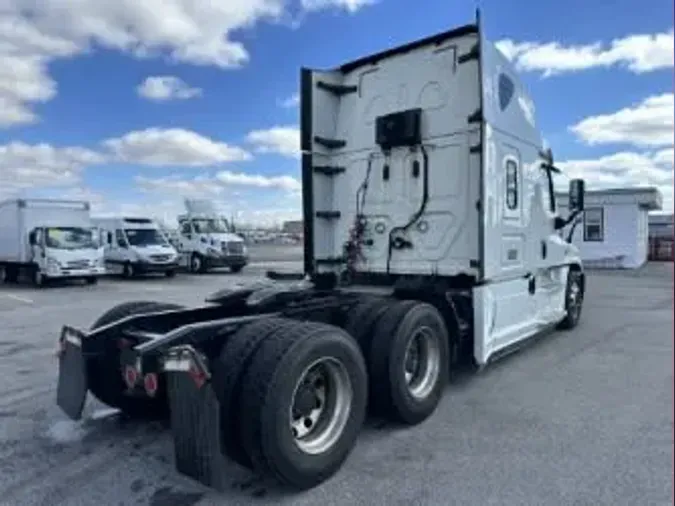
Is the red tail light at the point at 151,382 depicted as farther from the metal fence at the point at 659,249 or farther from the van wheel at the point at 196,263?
the metal fence at the point at 659,249

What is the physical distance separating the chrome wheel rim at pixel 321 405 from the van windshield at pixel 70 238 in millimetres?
17942

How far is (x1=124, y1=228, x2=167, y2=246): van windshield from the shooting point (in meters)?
23.4

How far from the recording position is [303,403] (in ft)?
13.1

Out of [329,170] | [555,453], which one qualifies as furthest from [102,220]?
[555,453]

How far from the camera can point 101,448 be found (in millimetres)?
4477

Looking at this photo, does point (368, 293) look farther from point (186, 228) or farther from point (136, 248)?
point (186, 228)

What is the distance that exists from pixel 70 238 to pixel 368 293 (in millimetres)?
17006

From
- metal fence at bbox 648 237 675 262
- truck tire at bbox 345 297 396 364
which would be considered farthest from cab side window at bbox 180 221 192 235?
metal fence at bbox 648 237 675 262

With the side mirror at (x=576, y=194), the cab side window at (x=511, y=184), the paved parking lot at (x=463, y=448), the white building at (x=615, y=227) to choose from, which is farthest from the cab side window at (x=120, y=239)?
the cab side window at (x=511, y=184)

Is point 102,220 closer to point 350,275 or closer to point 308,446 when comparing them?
point 350,275

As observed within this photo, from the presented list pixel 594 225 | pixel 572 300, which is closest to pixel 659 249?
pixel 594 225

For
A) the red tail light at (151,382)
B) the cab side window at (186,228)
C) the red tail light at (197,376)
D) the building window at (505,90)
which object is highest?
the building window at (505,90)

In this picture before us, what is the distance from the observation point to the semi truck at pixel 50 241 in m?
19.5

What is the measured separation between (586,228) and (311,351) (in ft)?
89.7
